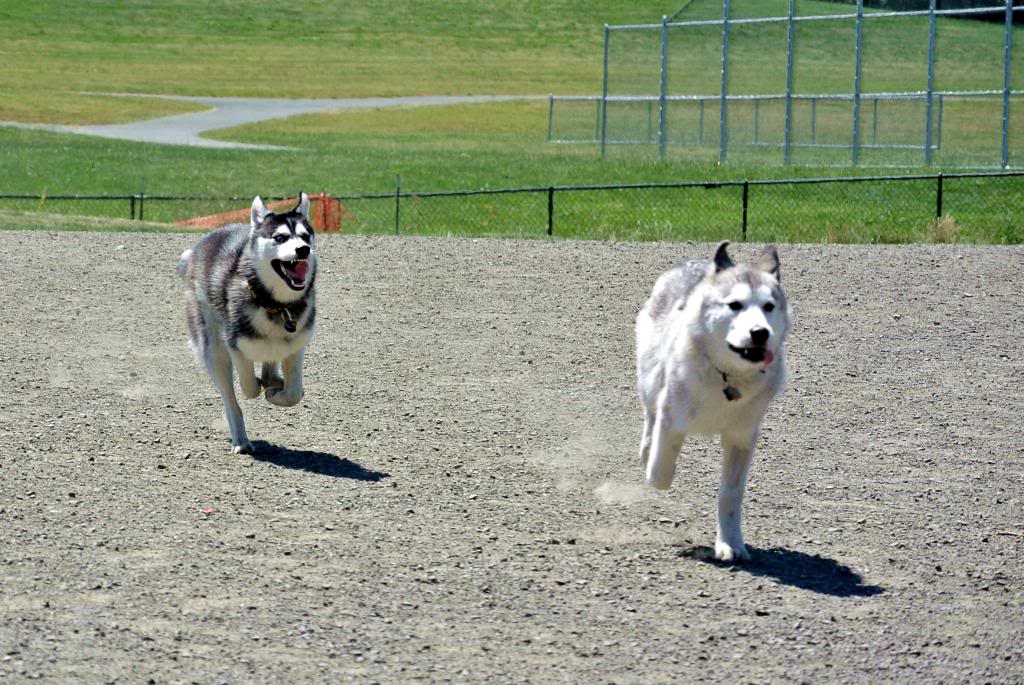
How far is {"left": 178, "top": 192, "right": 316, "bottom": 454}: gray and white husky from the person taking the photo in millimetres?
10070

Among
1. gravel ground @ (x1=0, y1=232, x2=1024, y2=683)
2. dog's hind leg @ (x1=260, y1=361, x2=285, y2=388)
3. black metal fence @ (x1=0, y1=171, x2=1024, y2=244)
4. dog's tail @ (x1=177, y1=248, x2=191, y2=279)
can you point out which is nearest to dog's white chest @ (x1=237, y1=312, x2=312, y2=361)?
dog's hind leg @ (x1=260, y1=361, x2=285, y2=388)

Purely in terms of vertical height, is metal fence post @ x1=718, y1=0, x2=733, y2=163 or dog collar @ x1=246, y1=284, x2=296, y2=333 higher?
metal fence post @ x1=718, y1=0, x2=733, y2=163

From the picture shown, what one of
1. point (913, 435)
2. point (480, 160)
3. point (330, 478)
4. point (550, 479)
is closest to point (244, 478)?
point (330, 478)

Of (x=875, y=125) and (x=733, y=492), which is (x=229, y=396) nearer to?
(x=733, y=492)

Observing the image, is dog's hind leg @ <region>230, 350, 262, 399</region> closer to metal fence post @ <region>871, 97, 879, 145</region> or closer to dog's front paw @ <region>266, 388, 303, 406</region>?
dog's front paw @ <region>266, 388, 303, 406</region>

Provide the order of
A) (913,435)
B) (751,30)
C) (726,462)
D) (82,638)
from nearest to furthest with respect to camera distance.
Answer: (82,638) < (726,462) < (913,435) < (751,30)

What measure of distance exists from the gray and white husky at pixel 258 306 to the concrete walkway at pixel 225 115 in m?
42.9

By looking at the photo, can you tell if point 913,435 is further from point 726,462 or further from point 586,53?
point 586,53

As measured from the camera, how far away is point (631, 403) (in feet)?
40.6

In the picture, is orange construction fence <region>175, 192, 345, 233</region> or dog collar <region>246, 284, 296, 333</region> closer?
dog collar <region>246, 284, 296, 333</region>

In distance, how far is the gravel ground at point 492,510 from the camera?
6789mm

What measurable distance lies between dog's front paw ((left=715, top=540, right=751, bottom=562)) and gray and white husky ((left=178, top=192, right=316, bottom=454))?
318 cm

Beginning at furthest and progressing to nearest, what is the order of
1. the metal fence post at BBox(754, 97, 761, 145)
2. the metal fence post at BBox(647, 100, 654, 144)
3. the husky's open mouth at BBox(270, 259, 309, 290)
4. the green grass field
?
1. the metal fence post at BBox(647, 100, 654, 144)
2. the metal fence post at BBox(754, 97, 761, 145)
3. the green grass field
4. the husky's open mouth at BBox(270, 259, 309, 290)

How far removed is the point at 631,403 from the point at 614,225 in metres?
15.4
